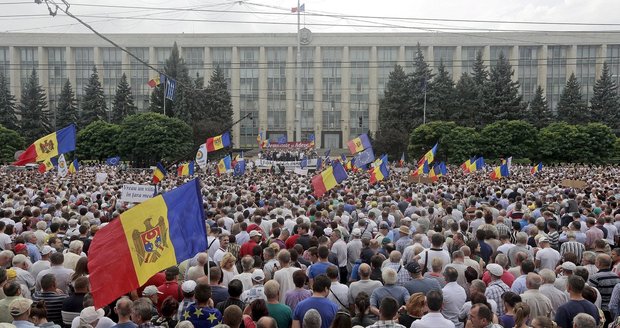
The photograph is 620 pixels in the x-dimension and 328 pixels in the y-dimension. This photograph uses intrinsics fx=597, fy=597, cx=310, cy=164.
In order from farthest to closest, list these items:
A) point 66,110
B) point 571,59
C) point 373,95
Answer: point 373,95, point 571,59, point 66,110

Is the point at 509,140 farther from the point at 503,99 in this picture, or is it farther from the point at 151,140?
the point at 151,140

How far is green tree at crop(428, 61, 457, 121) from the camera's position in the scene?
211ft

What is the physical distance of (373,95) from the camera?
8469 centimetres

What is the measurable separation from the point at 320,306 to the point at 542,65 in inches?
3326

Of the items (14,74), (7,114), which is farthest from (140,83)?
(7,114)

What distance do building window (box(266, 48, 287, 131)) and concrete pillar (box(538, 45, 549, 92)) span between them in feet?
117

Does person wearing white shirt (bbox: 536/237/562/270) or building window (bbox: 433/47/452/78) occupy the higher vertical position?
building window (bbox: 433/47/452/78)

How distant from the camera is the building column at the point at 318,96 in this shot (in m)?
84.2

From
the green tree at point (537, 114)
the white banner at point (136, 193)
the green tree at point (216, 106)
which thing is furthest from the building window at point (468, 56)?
the white banner at point (136, 193)

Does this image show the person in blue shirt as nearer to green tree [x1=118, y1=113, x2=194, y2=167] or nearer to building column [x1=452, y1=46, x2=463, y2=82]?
green tree [x1=118, y1=113, x2=194, y2=167]

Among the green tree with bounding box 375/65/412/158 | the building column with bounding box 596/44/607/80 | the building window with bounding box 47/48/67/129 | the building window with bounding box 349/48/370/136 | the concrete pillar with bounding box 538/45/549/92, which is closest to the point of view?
the green tree with bounding box 375/65/412/158

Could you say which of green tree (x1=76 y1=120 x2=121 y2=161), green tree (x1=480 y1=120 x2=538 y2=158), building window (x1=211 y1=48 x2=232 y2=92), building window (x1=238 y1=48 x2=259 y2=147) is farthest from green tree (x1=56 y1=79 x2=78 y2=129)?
green tree (x1=480 y1=120 x2=538 y2=158)

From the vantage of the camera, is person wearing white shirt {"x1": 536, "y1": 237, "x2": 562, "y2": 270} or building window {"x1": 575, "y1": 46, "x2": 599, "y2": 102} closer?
person wearing white shirt {"x1": 536, "y1": 237, "x2": 562, "y2": 270}

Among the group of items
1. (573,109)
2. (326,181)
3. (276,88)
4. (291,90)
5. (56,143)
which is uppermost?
(276,88)
